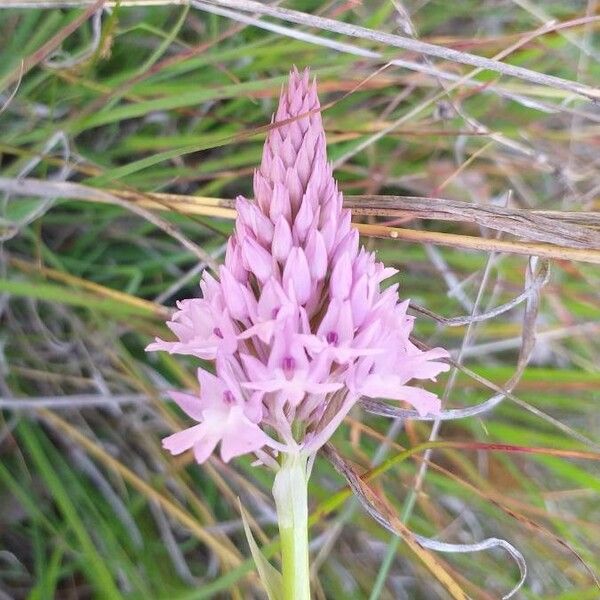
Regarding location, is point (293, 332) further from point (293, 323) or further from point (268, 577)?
point (268, 577)

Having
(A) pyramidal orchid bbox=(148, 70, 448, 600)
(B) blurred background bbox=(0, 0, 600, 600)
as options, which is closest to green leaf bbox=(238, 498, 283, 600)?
(A) pyramidal orchid bbox=(148, 70, 448, 600)

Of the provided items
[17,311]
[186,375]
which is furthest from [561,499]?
[17,311]

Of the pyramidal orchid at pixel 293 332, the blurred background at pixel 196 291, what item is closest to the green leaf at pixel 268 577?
the pyramidal orchid at pixel 293 332

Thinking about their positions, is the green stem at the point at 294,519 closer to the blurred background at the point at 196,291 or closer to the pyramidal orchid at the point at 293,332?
the pyramidal orchid at the point at 293,332

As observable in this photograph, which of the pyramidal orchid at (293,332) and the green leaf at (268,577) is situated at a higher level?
the pyramidal orchid at (293,332)

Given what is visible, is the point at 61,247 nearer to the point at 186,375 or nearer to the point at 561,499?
the point at 186,375

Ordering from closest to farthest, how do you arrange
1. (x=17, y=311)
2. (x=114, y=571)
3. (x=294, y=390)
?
1. (x=294, y=390)
2. (x=114, y=571)
3. (x=17, y=311)

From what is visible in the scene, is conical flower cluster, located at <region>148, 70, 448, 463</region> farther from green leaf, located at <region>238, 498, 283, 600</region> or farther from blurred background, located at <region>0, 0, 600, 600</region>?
blurred background, located at <region>0, 0, 600, 600</region>

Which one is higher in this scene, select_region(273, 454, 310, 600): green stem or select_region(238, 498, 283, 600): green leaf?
select_region(273, 454, 310, 600): green stem
